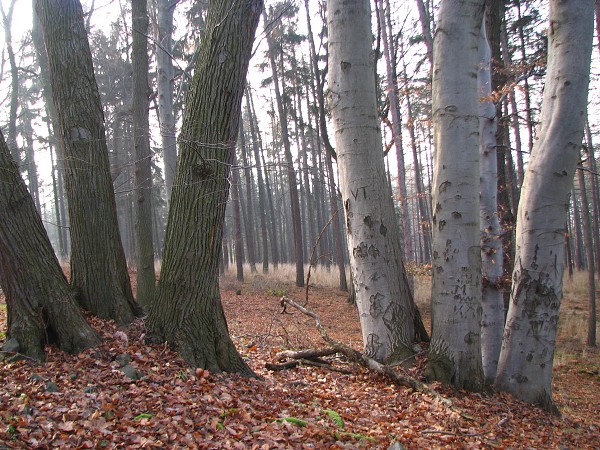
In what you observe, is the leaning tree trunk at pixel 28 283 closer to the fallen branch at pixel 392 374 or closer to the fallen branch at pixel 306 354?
the fallen branch at pixel 306 354

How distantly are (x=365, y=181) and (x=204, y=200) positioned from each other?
1787 mm

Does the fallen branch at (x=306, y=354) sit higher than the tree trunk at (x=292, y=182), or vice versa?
the tree trunk at (x=292, y=182)

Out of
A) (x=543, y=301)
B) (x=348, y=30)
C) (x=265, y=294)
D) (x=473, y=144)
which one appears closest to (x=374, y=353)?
(x=543, y=301)

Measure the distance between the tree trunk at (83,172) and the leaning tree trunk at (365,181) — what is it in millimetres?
2820

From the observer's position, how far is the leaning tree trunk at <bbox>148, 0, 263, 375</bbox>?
407cm

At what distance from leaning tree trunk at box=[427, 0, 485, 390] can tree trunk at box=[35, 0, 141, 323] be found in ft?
11.7

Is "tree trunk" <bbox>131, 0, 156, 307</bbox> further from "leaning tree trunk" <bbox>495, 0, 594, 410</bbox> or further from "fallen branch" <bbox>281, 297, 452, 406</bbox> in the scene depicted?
"leaning tree trunk" <bbox>495, 0, 594, 410</bbox>

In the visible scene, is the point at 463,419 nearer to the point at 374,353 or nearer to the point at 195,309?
the point at 374,353

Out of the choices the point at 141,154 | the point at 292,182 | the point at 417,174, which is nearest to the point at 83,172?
the point at 141,154

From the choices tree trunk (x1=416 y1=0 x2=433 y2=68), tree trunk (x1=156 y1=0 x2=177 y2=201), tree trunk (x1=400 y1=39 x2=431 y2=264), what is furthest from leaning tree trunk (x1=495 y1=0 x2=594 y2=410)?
tree trunk (x1=156 y1=0 x2=177 y2=201)

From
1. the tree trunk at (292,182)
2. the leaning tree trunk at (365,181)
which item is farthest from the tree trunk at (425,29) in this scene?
the tree trunk at (292,182)

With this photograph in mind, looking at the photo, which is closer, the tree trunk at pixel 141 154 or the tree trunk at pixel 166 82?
the tree trunk at pixel 141 154

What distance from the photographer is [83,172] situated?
5.12m

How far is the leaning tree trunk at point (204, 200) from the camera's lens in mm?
4070
